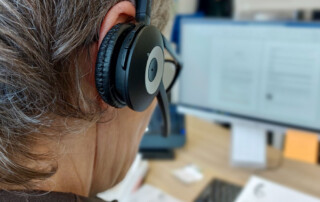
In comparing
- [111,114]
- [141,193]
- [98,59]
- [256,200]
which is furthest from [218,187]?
[98,59]

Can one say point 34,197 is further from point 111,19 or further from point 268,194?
point 268,194

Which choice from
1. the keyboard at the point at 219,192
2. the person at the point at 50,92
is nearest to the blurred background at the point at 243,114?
the keyboard at the point at 219,192

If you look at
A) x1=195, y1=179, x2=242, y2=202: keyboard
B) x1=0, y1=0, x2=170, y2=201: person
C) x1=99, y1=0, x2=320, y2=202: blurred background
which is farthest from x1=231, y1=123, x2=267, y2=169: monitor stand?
x1=0, y1=0, x2=170, y2=201: person

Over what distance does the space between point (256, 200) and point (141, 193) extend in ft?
1.01

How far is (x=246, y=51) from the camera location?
85 cm

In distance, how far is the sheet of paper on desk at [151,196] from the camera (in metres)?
0.80

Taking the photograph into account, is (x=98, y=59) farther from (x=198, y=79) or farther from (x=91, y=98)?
(x=198, y=79)

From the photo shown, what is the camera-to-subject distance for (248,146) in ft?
3.14

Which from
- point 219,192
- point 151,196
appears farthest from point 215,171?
point 151,196

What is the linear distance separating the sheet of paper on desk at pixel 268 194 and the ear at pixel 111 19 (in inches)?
22.7

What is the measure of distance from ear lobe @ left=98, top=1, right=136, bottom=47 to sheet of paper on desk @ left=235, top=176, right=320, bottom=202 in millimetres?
588

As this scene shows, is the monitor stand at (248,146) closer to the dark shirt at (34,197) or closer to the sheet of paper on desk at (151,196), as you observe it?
the sheet of paper on desk at (151,196)

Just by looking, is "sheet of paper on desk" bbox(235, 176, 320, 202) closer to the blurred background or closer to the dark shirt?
the blurred background

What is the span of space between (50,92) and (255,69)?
0.66m
